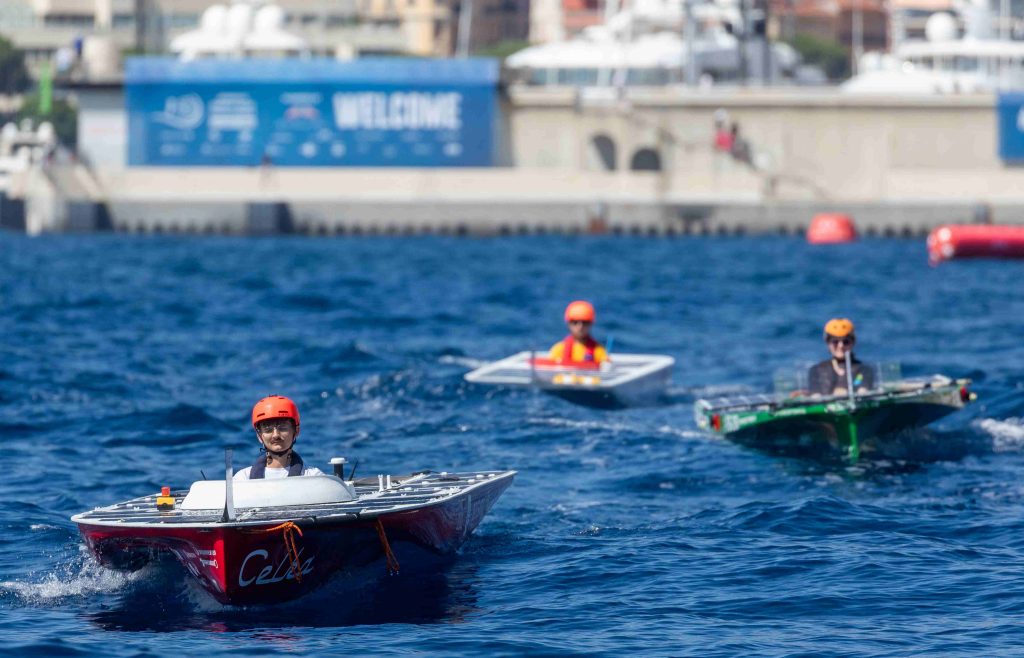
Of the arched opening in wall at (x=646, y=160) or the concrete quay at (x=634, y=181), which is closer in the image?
the concrete quay at (x=634, y=181)

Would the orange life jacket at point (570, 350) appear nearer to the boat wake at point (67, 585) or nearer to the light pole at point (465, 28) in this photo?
the boat wake at point (67, 585)

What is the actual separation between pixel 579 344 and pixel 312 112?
55.8 metres

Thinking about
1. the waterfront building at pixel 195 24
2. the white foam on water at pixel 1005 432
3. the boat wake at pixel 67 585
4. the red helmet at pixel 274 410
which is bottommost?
the white foam on water at pixel 1005 432

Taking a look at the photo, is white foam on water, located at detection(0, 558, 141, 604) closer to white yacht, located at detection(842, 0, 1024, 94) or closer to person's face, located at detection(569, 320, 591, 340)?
person's face, located at detection(569, 320, 591, 340)

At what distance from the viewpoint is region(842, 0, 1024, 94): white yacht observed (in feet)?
269

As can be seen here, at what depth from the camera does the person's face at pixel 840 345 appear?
20688mm

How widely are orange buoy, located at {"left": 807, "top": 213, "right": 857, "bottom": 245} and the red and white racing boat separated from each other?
2140 inches

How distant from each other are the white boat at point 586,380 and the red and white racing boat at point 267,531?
997cm

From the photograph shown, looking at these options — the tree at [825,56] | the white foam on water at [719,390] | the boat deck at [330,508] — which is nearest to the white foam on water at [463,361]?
the white foam on water at [719,390]

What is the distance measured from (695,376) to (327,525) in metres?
16.2

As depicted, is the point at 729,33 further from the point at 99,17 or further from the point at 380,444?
the point at 99,17

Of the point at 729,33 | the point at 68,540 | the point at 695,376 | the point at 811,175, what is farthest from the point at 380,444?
the point at 729,33

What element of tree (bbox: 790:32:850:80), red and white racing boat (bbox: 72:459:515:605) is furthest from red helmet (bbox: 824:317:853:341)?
tree (bbox: 790:32:850:80)

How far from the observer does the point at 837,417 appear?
787 inches
